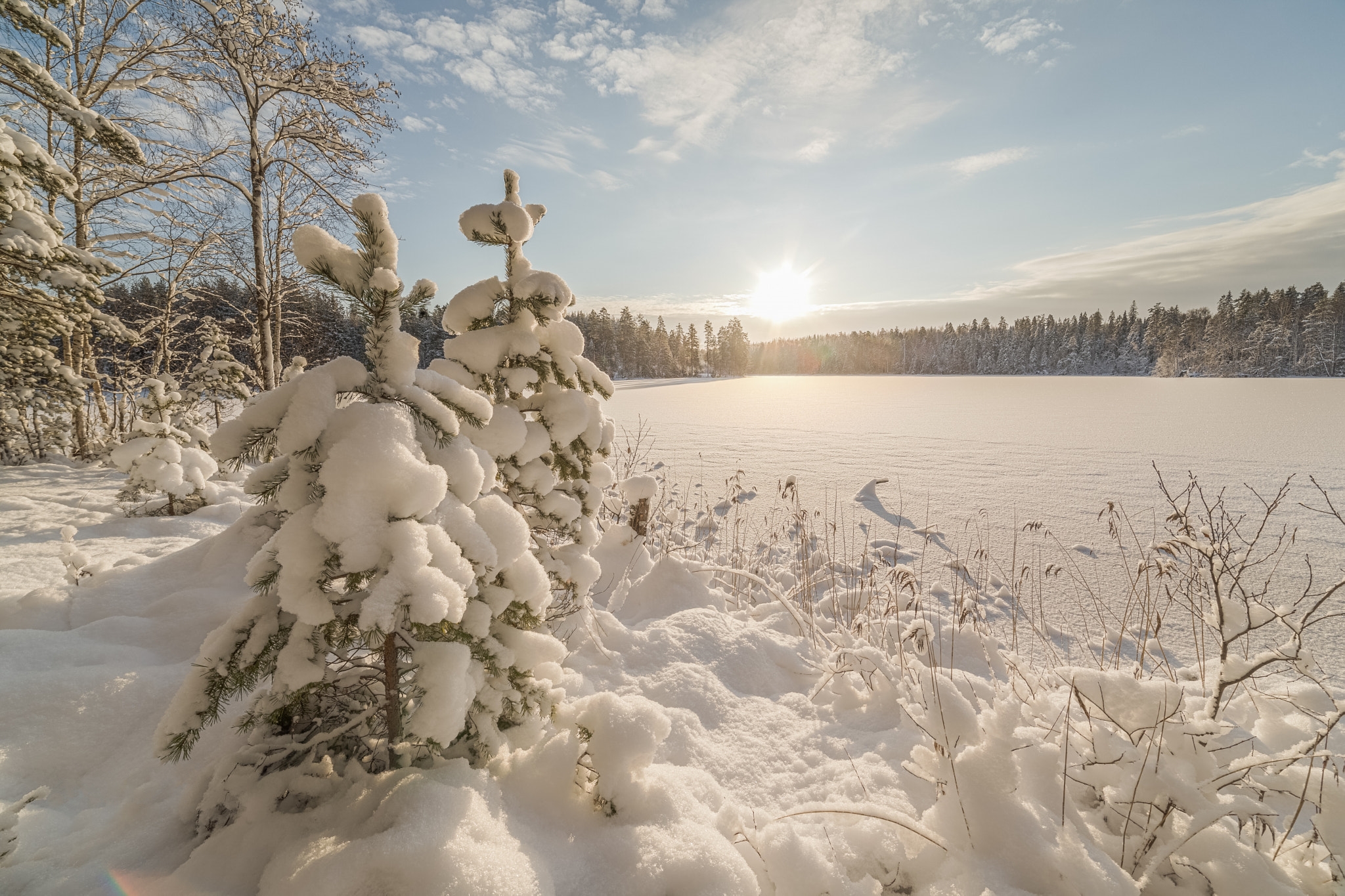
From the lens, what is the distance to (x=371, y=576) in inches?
56.4

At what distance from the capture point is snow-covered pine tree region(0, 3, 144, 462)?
3781 millimetres

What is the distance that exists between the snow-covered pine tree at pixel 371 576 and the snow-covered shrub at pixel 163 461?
19.3 feet

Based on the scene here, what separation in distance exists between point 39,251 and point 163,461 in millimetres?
2277

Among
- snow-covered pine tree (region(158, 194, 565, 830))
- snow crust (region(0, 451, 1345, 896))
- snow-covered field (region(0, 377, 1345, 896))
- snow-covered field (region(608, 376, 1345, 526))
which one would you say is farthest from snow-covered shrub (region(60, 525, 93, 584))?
snow-covered field (region(608, 376, 1345, 526))

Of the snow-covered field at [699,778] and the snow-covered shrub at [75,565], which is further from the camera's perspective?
the snow-covered shrub at [75,565]

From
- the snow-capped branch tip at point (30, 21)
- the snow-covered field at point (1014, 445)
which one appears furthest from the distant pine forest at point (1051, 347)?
the snow-capped branch tip at point (30, 21)

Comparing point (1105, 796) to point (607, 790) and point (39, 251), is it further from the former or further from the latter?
point (39, 251)

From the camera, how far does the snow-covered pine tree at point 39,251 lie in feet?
12.4

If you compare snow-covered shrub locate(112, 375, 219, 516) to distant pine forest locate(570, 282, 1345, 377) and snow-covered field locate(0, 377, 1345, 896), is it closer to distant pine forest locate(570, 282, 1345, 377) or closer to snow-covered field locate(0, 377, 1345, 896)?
snow-covered field locate(0, 377, 1345, 896)

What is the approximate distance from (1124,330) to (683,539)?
9851 cm

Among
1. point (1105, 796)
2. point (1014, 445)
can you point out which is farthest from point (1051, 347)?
point (1105, 796)

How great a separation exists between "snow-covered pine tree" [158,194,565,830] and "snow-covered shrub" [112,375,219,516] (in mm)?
5872

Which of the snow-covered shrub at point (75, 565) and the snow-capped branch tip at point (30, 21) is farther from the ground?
the snow-capped branch tip at point (30, 21)

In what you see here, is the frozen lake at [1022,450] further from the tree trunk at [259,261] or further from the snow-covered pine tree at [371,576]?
the tree trunk at [259,261]
